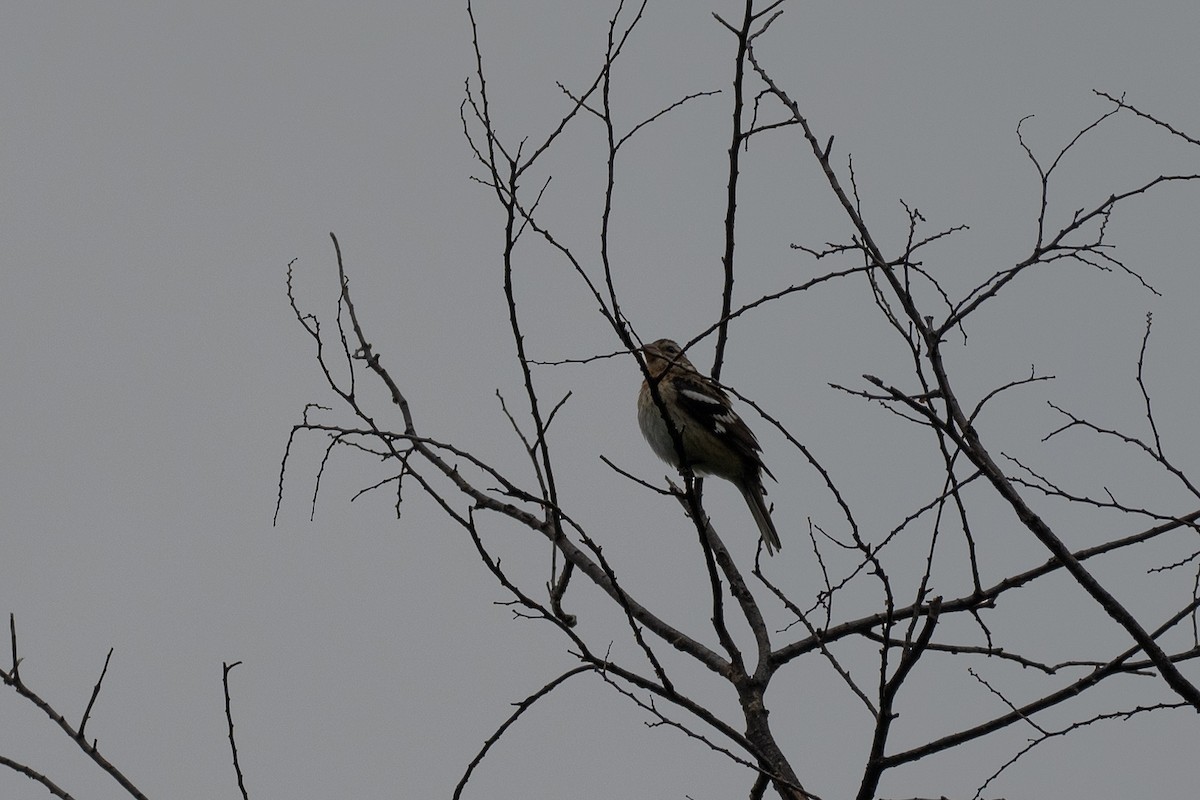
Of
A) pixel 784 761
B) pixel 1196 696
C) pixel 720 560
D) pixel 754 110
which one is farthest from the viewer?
pixel 720 560

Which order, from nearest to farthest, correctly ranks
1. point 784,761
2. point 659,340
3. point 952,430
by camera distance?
point 952,430, point 784,761, point 659,340

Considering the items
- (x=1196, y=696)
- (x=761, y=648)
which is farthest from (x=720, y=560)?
(x=1196, y=696)

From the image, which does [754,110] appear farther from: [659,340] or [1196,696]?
[659,340]

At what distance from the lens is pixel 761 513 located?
9352mm

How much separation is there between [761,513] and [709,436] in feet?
2.37

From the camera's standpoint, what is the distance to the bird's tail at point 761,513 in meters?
9.03

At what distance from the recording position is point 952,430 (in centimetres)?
338

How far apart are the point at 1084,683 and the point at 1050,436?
49.0 inches

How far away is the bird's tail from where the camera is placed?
903 centimetres

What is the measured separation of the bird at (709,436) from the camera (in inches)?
358

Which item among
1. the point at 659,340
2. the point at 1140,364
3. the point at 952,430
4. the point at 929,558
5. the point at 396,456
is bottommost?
the point at 929,558

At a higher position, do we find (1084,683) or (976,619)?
(976,619)

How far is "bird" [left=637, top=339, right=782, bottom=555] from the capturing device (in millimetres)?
9102

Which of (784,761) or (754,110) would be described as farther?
(754,110)
